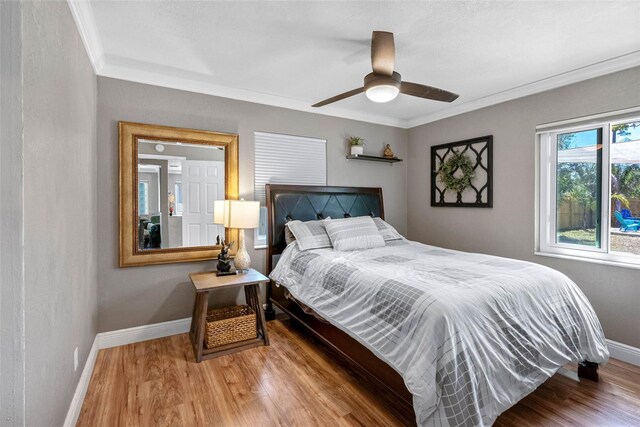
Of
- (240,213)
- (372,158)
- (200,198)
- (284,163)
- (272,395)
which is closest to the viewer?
(272,395)

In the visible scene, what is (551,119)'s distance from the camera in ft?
10.1

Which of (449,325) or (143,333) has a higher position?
(449,325)

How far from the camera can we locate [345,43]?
2.38m

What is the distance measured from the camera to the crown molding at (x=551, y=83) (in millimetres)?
2580

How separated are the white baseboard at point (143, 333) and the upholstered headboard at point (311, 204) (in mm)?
1054

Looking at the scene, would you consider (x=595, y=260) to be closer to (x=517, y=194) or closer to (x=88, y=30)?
(x=517, y=194)

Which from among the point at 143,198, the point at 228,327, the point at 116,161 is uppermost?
the point at 116,161

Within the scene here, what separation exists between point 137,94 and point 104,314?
2.07 metres

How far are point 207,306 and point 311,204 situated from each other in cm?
164

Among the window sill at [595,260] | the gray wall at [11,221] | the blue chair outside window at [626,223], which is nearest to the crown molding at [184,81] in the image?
the gray wall at [11,221]

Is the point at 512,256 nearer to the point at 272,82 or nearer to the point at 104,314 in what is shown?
the point at 272,82

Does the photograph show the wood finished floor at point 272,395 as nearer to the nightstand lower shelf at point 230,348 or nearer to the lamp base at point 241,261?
the nightstand lower shelf at point 230,348

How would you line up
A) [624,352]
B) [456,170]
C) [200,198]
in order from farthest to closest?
[456,170] → [200,198] → [624,352]

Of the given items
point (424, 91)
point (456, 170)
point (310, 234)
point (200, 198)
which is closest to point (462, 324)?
point (424, 91)
